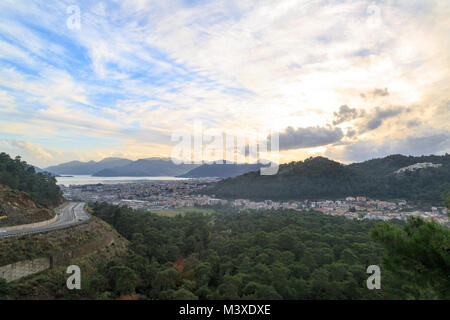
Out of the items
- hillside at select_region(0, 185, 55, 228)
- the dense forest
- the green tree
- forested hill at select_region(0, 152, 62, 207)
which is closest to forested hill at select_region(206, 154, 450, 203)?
the dense forest

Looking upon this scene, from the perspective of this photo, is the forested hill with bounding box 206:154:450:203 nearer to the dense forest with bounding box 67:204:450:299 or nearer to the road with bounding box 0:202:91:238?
the dense forest with bounding box 67:204:450:299

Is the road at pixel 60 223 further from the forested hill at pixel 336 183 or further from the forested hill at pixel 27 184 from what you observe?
the forested hill at pixel 336 183

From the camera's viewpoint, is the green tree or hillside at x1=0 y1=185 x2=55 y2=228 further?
hillside at x1=0 y1=185 x2=55 y2=228

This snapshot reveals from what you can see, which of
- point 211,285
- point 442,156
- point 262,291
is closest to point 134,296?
point 211,285

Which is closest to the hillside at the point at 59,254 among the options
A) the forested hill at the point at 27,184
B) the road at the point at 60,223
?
the road at the point at 60,223

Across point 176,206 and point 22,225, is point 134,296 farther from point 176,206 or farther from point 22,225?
point 176,206

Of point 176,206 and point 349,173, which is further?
point 349,173

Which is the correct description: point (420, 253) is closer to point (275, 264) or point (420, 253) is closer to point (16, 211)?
point (275, 264)
